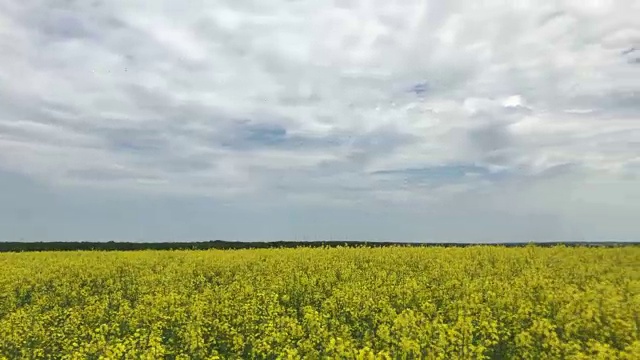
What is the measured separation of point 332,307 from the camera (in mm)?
14922

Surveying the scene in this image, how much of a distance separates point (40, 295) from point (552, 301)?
19218mm

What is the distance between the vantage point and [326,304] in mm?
15258

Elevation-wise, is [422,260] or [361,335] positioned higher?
[422,260]

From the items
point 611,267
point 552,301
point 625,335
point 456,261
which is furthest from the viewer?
point 456,261

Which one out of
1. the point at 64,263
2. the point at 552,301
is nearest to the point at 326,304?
the point at 552,301

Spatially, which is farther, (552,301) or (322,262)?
(322,262)

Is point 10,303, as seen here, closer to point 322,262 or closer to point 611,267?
point 322,262

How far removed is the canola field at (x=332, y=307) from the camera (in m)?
10.0

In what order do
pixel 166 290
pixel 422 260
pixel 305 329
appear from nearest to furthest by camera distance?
1. pixel 305 329
2. pixel 166 290
3. pixel 422 260

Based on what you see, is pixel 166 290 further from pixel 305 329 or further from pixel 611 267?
pixel 611 267

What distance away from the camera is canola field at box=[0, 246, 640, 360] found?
10047mm

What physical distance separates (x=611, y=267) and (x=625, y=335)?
40.2ft

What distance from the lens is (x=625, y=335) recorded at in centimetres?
1045

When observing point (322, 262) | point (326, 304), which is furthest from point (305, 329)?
point (322, 262)
